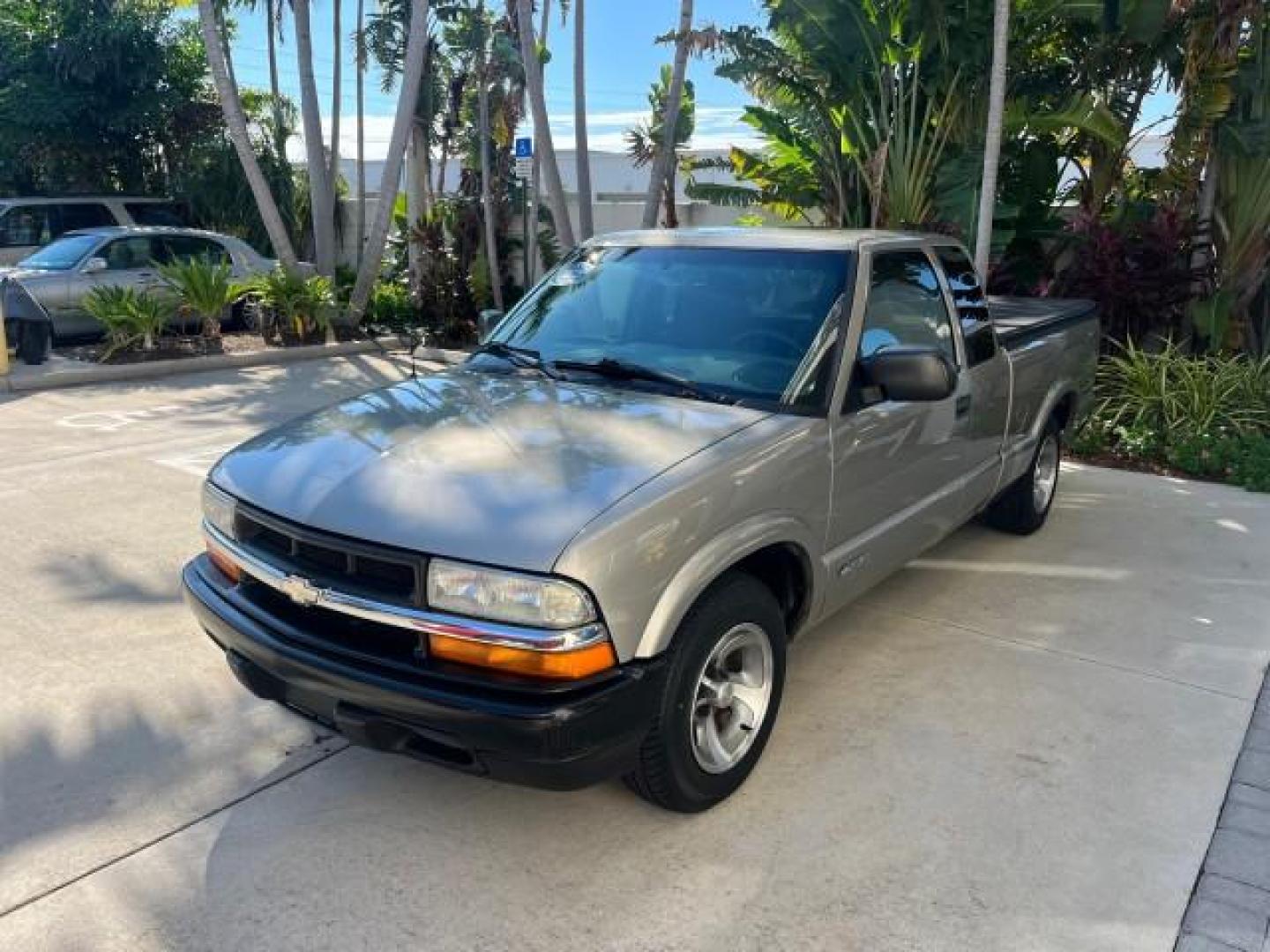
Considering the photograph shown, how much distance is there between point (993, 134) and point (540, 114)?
5.37m

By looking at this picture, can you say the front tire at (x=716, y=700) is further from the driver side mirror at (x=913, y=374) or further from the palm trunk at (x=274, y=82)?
the palm trunk at (x=274, y=82)

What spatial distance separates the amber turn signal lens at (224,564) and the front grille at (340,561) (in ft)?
0.66

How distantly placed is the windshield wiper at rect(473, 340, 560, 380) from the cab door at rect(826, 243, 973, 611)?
1.15 meters

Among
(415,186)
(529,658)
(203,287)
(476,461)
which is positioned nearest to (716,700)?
(529,658)

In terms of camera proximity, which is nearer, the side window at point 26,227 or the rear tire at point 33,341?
the rear tire at point 33,341

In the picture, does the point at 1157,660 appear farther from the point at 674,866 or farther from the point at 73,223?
the point at 73,223

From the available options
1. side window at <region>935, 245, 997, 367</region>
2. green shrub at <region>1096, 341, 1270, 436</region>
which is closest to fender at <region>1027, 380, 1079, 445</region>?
side window at <region>935, 245, 997, 367</region>

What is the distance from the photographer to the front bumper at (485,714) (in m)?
2.58

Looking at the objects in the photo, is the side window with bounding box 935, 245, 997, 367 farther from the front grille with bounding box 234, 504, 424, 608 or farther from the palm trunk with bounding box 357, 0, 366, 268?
the palm trunk with bounding box 357, 0, 366, 268

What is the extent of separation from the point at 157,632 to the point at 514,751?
2.61 metres

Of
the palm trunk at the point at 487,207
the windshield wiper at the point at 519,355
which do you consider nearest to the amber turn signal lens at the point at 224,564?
the windshield wiper at the point at 519,355

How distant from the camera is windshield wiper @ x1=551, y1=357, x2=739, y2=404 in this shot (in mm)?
3539

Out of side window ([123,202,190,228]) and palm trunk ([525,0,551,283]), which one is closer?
palm trunk ([525,0,551,283])

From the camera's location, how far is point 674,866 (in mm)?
2965
